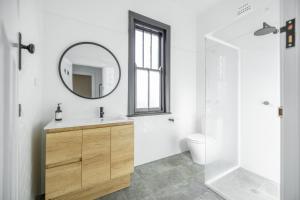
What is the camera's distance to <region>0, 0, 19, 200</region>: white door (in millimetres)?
629

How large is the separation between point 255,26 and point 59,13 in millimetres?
2644

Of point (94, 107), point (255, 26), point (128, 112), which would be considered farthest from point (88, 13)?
point (255, 26)

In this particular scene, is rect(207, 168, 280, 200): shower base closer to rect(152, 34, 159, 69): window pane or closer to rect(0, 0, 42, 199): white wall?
rect(0, 0, 42, 199): white wall

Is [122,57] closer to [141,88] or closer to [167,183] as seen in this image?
[141,88]

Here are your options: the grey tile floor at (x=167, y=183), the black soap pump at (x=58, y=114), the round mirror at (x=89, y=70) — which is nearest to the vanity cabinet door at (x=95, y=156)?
the grey tile floor at (x=167, y=183)

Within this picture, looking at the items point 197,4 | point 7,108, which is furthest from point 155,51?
point 7,108

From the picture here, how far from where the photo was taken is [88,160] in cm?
142

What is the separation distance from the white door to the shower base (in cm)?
190

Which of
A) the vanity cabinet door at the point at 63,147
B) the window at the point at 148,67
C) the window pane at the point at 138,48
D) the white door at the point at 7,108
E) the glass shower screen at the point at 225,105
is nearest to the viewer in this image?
the white door at the point at 7,108

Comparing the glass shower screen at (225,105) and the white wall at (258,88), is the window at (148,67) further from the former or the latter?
the white wall at (258,88)

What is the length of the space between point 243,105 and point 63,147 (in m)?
2.40

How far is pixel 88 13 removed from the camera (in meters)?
1.85

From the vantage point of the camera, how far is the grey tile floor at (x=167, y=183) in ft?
5.13

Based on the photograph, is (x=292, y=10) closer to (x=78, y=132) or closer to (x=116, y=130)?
(x=116, y=130)
